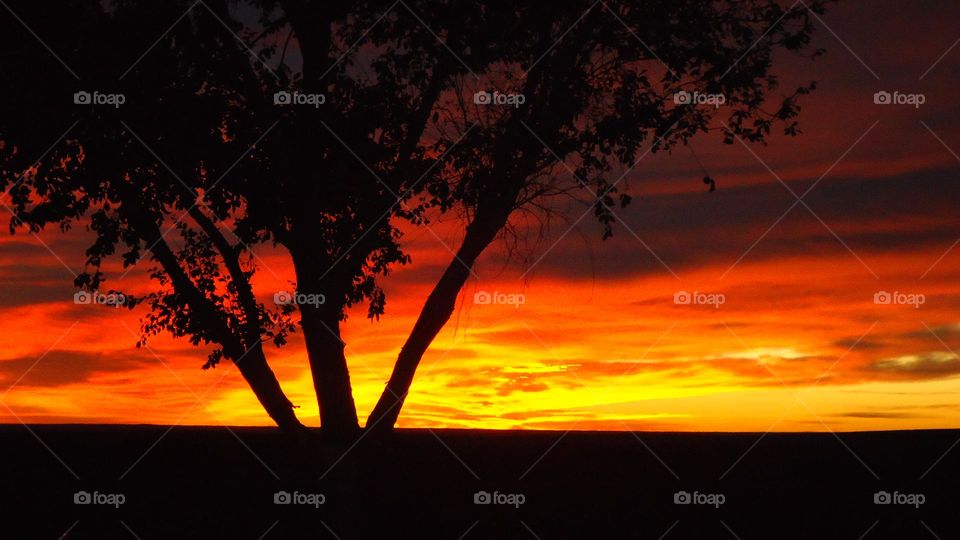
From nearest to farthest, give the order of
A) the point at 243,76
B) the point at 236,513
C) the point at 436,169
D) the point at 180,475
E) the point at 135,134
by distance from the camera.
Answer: the point at 135,134, the point at 243,76, the point at 436,169, the point at 236,513, the point at 180,475

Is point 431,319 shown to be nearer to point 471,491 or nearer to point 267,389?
point 267,389

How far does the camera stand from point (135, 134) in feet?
46.4

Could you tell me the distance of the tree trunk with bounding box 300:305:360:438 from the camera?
15.5 m

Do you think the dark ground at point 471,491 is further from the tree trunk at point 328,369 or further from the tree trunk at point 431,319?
the tree trunk at point 431,319

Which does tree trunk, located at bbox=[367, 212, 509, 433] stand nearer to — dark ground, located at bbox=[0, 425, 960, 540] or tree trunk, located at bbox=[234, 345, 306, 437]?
dark ground, located at bbox=[0, 425, 960, 540]

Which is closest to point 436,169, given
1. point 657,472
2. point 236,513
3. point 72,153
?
point 72,153

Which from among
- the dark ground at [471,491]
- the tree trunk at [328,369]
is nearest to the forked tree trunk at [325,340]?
the tree trunk at [328,369]

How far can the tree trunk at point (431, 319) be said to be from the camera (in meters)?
15.5

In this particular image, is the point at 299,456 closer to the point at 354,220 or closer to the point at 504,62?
the point at 354,220

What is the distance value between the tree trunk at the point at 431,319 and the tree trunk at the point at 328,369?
0.44 m

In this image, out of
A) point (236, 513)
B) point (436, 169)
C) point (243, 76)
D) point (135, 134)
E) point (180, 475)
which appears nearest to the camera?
point (135, 134)

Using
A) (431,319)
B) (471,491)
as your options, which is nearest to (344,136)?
(431,319)

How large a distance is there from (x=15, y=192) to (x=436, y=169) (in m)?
6.19

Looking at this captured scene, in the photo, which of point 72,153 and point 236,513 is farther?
point 236,513
